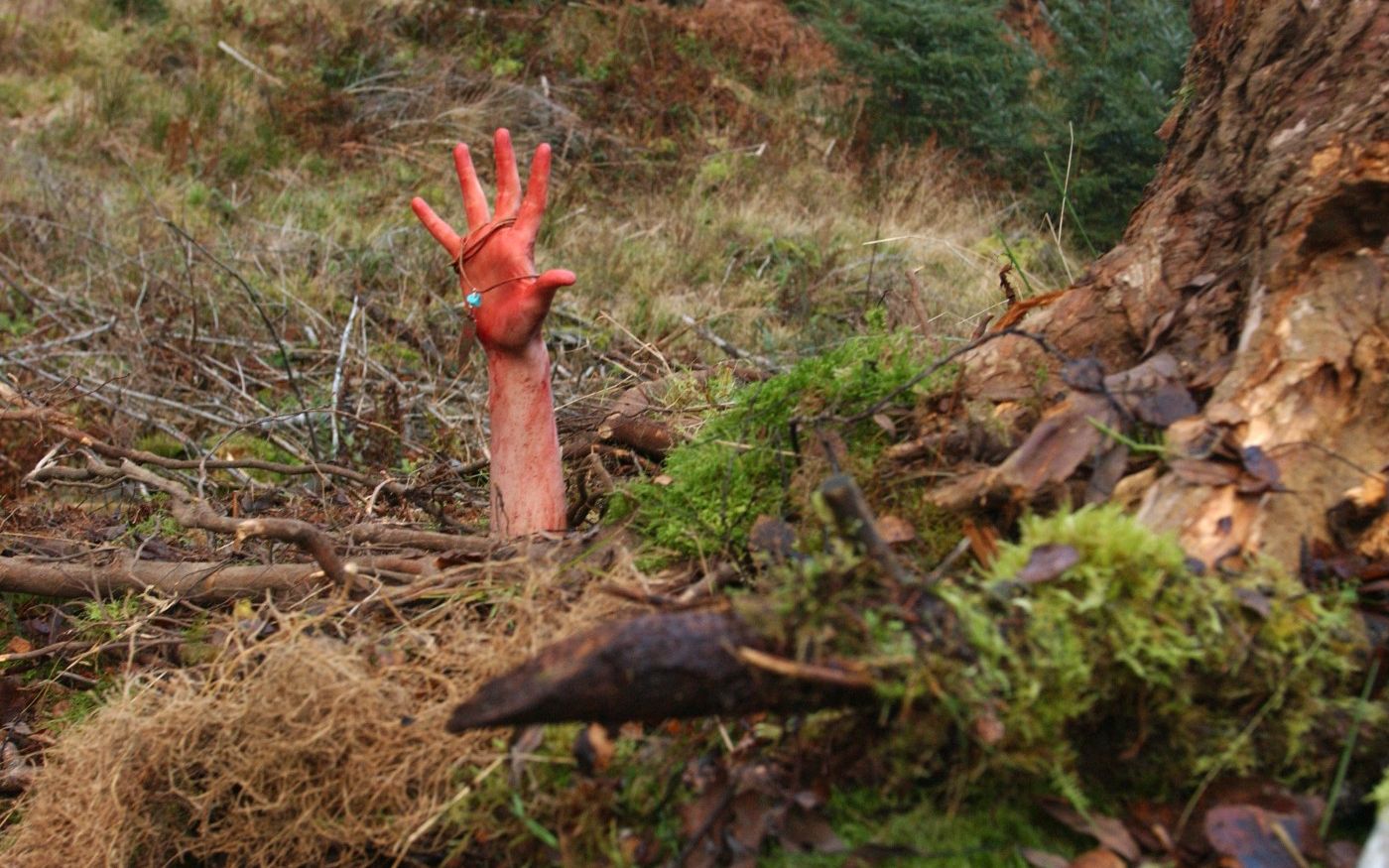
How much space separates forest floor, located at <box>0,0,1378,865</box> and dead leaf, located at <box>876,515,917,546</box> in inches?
0.4

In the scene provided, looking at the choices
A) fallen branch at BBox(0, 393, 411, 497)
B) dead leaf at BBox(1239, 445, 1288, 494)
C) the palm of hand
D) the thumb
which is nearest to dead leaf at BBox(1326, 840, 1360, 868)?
dead leaf at BBox(1239, 445, 1288, 494)

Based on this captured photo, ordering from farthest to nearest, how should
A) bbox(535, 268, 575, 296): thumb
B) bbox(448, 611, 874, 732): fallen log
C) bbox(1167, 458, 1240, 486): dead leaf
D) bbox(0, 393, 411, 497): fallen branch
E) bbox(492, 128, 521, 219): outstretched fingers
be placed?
bbox(0, 393, 411, 497): fallen branch < bbox(492, 128, 521, 219): outstretched fingers < bbox(535, 268, 575, 296): thumb < bbox(1167, 458, 1240, 486): dead leaf < bbox(448, 611, 874, 732): fallen log

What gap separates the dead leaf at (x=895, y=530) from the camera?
2020 millimetres

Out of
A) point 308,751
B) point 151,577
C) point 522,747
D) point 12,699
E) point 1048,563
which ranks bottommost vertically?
point 12,699

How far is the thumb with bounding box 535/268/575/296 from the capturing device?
243 centimetres

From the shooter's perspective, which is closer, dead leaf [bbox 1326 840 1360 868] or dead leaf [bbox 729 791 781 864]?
dead leaf [bbox 1326 840 1360 868]

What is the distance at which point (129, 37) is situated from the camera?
9969 millimetres

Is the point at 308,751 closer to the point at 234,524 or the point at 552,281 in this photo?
the point at 234,524

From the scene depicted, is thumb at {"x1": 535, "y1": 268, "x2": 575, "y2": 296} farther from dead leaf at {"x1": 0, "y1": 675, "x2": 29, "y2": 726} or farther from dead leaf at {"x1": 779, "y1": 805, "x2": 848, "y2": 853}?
dead leaf at {"x1": 0, "y1": 675, "x2": 29, "y2": 726}

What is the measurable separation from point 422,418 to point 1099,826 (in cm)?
424

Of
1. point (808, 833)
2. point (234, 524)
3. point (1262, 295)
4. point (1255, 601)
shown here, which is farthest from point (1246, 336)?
point (234, 524)

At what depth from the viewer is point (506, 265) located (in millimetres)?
2611

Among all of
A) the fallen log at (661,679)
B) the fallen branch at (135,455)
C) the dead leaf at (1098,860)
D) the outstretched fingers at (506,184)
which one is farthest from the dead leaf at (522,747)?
the fallen branch at (135,455)

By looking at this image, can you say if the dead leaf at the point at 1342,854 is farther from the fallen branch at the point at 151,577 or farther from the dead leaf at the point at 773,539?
the fallen branch at the point at 151,577
